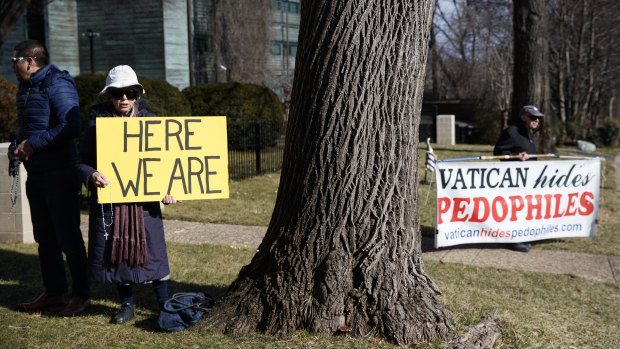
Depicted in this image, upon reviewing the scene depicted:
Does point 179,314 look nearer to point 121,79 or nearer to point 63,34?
point 121,79

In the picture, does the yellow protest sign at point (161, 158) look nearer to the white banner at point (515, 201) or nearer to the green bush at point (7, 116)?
the white banner at point (515, 201)

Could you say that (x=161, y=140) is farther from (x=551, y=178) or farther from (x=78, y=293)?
(x=551, y=178)

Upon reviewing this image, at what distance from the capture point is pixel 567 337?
15.0 feet

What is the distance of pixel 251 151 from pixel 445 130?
1332 cm

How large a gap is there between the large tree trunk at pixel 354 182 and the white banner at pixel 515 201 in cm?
344

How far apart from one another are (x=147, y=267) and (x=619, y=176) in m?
14.9

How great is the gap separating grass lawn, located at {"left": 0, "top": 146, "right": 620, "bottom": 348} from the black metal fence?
20.0 feet

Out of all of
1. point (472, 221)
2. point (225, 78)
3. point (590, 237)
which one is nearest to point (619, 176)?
point (590, 237)

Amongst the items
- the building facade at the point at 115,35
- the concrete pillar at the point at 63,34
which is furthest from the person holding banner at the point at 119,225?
the concrete pillar at the point at 63,34

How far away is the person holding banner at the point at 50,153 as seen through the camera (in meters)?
4.66

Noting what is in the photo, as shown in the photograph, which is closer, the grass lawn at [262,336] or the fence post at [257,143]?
the grass lawn at [262,336]

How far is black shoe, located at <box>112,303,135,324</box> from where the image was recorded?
4.45 metres

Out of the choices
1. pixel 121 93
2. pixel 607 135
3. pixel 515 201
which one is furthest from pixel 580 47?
pixel 121 93

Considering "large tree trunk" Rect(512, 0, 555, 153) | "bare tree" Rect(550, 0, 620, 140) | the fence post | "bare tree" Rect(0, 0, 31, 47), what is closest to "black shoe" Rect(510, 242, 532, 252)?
the fence post
